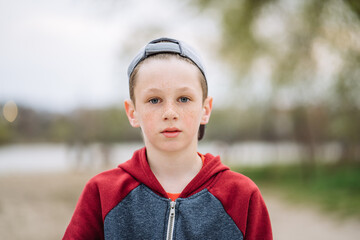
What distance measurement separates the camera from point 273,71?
9.35m

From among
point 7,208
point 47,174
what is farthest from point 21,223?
point 47,174

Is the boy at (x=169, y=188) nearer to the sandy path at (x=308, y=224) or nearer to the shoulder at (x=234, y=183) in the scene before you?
the shoulder at (x=234, y=183)

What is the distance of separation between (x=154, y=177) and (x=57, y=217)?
495 centimetres

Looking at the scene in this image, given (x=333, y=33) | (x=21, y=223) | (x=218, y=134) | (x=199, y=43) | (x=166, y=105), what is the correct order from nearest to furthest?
1. (x=166, y=105)
2. (x=21, y=223)
3. (x=333, y=33)
4. (x=199, y=43)
5. (x=218, y=134)

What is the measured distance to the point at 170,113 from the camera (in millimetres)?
1421

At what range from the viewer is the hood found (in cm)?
150

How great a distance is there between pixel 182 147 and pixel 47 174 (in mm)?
10729

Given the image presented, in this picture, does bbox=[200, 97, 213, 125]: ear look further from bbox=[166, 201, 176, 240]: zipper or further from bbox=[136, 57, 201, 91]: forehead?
bbox=[166, 201, 176, 240]: zipper

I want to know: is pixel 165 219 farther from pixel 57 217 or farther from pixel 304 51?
pixel 304 51

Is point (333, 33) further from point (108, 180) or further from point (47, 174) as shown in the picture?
point (47, 174)

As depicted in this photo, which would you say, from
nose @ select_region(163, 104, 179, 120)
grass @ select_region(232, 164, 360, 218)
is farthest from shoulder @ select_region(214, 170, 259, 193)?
grass @ select_region(232, 164, 360, 218)

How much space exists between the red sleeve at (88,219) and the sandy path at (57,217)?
11.8 ft

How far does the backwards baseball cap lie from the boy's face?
1.6 inches

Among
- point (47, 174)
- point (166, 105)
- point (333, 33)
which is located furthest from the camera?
point (47, 174)
